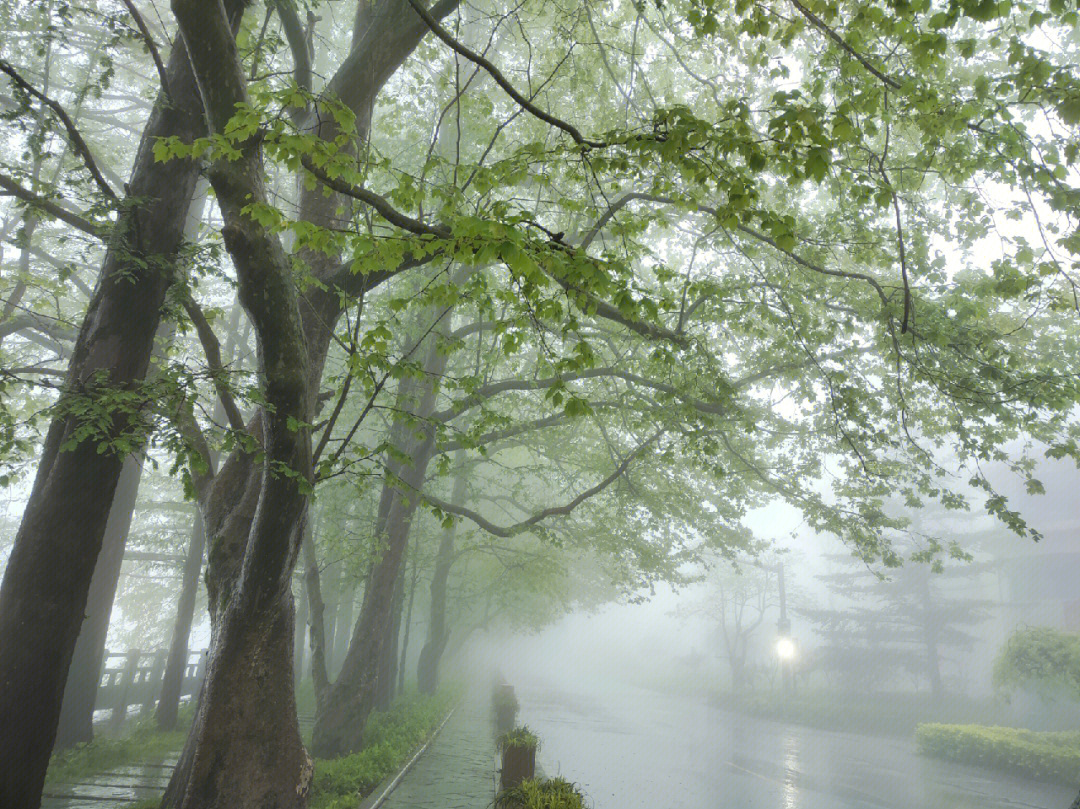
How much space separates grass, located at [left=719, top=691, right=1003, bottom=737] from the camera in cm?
2934

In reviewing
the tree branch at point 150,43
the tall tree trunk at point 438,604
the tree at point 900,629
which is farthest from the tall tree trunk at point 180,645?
→ the tree at point 900,629

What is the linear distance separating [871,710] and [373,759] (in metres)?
27.7

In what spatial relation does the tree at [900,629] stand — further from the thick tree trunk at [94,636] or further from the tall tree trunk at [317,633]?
the thick tree trunk at [94,636]

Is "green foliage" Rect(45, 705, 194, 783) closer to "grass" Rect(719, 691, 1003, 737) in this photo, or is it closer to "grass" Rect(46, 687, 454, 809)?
"grass" Rect(46, 687, 454, 809)

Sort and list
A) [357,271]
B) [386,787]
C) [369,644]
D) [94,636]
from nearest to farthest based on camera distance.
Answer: [357,271]
[386,787]
[369,644]
[94,636]

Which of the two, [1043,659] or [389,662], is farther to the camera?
[1043,659]

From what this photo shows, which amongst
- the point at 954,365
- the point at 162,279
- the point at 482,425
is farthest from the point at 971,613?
the point at 162,279

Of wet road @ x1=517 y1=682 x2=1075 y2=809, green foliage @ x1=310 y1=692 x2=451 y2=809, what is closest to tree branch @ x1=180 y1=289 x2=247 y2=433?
green foliage @ x1=310 y1=692 x2=451 y2=809

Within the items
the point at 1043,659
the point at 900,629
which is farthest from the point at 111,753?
the point at 900,629

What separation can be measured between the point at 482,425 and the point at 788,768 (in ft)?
50.0

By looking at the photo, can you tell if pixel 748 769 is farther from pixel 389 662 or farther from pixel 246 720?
pixel 246 720

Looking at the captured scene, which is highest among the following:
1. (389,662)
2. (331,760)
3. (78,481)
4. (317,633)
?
(78,481)

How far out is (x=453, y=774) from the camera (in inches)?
488

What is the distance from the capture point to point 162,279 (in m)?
5.35
